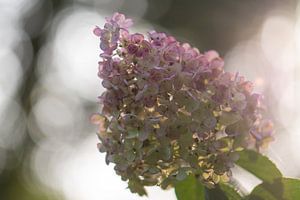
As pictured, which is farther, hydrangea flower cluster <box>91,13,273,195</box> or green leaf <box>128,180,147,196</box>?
green leaf <box>128,180,147,196</box>

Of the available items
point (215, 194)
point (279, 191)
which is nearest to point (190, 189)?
point (215, 194)

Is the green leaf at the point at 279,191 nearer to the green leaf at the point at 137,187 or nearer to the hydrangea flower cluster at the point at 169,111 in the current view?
the hydrangea flower cluster at the point at 169,111

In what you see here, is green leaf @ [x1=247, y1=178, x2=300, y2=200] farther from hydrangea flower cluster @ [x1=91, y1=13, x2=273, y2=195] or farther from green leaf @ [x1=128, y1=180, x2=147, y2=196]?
green leaf @ [x1=128, y1=180, x2=147, y2=196]

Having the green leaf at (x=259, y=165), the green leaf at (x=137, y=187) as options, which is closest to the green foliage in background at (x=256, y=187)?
the green leaf at (x=259, y=165)

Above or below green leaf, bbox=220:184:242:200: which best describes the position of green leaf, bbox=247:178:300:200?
above

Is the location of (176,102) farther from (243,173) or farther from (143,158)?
(243,173)

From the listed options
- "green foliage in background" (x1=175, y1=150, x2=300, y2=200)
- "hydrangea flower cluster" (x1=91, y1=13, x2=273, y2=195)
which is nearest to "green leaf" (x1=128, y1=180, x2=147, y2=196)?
"hydrangea flower cluster" (x1=91, y1=13, x2=273, y2=195)

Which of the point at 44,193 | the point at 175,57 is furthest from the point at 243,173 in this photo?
the point at 44,193
